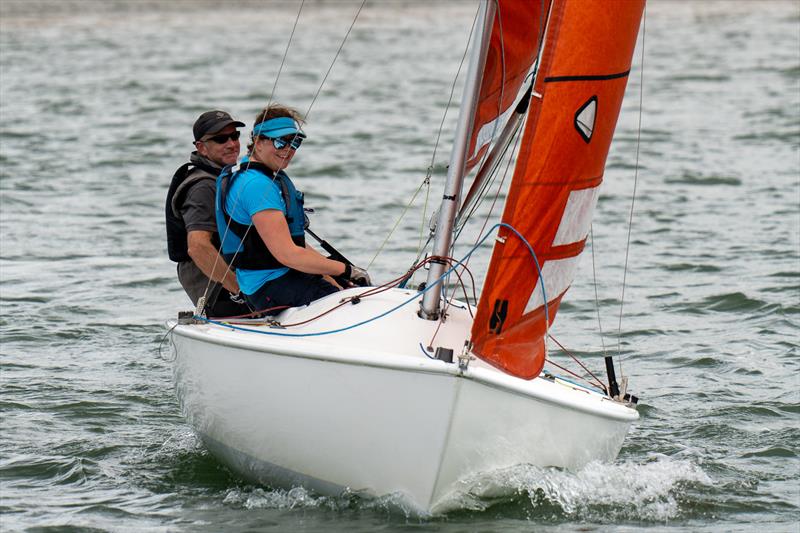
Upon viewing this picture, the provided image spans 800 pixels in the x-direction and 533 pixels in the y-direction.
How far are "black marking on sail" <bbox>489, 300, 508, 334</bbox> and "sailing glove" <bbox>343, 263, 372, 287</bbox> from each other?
2.92 ft

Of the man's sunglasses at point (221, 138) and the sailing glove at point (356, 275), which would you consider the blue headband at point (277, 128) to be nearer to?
the sailing glove at point (356, 275)

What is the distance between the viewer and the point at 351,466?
16.0 ft

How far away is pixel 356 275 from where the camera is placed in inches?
222

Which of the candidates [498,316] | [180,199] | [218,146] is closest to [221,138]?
[218,146]

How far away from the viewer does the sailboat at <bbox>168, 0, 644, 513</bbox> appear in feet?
15.2

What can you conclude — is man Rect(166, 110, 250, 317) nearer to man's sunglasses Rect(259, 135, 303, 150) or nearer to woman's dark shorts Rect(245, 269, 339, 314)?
woman's dark shorts Rect(245, 269, 339, 314)

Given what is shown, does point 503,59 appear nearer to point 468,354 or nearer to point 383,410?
point 468,354

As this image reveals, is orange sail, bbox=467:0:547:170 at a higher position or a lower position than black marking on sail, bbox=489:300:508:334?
higher

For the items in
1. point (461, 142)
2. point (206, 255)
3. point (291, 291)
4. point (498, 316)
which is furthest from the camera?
point (206, 255)

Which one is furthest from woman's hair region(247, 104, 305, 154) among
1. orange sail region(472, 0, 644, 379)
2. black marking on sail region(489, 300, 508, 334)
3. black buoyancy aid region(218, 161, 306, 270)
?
black marking on sail region(489, 300, 508, 334)

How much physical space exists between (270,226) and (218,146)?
101 centimetres

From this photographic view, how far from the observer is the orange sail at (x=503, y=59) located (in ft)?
17.4

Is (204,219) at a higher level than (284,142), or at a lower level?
lower

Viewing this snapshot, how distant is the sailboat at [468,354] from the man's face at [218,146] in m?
1.15
